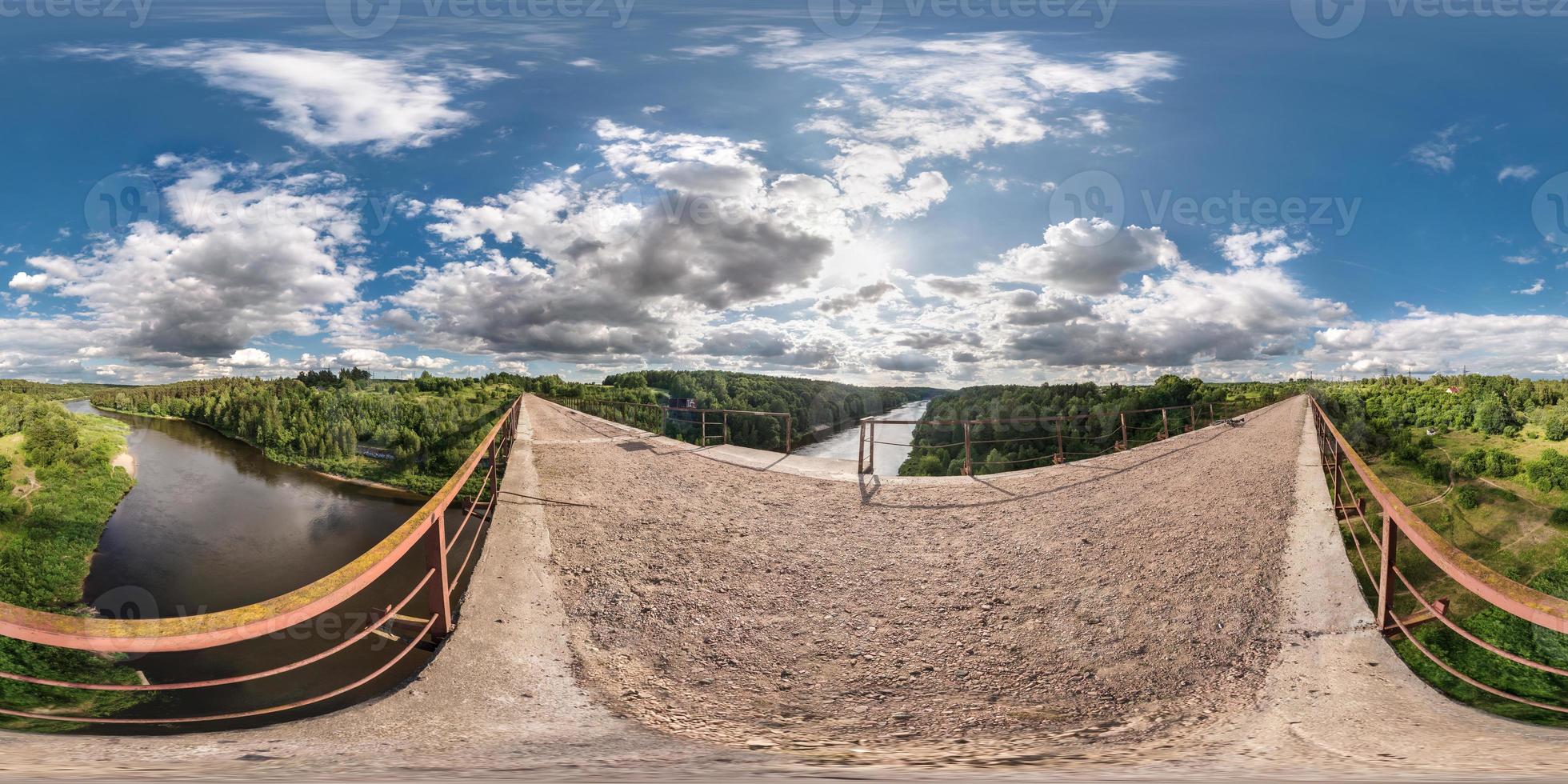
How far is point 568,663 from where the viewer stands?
3332mm

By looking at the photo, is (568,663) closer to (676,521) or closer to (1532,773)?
(676,521)

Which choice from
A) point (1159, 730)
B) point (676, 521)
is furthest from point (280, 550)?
point (1159, 730)

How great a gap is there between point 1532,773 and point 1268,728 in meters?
0.86

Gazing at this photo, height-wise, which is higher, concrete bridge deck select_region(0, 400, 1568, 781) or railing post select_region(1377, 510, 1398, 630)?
railing post select_region(1377, 510, 1398, 630)

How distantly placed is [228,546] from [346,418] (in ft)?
31.0

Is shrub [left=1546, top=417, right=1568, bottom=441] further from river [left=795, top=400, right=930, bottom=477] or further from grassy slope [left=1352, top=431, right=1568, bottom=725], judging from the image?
river [left=795, top=400, right=930, bottom=477]

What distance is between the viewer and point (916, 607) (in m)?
4.27

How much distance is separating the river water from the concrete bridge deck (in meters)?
13.5

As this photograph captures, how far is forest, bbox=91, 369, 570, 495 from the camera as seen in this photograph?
27375mm

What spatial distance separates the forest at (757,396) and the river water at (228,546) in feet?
47.7

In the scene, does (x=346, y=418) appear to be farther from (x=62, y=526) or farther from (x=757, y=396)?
(x=757, y=396)

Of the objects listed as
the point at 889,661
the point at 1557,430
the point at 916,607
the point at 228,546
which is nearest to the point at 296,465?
the point at 228,546

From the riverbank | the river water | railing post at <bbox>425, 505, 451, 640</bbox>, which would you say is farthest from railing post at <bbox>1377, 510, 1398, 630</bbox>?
the riverbank

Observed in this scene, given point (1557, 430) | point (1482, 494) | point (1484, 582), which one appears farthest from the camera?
point (1557, 430)
